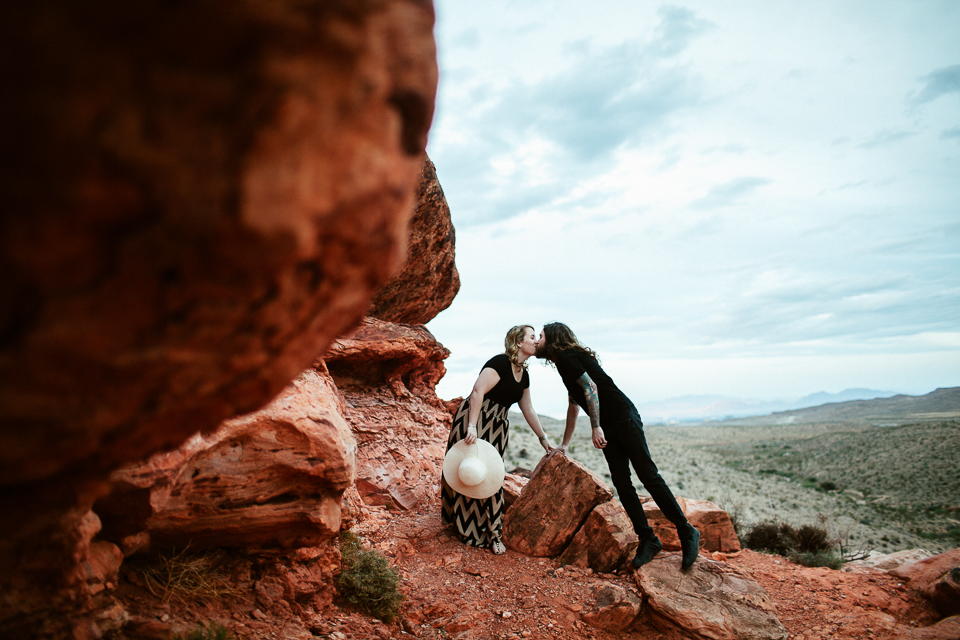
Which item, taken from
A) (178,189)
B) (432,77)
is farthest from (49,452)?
(432,77)

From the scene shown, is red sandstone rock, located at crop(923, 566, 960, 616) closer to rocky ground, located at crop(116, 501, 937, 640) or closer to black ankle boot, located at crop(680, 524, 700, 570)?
rocky ground, located at crop(116, 501, 937, 640)

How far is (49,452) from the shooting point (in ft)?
4.88

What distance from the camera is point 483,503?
6.18 metres

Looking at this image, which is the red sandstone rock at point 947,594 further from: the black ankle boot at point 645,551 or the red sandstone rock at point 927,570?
the black ankle boot at point 645,551

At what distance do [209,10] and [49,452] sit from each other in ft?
4.22

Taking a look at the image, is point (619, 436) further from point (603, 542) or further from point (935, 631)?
point (935, 631)

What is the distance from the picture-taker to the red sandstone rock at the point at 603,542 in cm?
570

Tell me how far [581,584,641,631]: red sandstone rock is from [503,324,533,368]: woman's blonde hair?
257 cm

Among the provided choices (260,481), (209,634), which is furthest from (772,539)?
(209,634)

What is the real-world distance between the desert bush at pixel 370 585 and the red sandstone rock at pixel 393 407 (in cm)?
248

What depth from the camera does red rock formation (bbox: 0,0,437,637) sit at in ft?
3.81

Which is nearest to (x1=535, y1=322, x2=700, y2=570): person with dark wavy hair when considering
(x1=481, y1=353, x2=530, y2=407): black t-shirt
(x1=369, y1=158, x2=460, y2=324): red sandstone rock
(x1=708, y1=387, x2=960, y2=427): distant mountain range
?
(x1=481, y1=353, x2=530, y2=407): black t-shirt

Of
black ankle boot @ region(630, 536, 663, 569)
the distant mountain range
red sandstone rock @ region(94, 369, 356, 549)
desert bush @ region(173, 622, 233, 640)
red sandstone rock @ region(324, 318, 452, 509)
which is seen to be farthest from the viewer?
the distant mountain range

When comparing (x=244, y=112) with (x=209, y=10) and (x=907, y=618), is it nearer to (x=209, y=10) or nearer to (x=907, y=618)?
(x=209, y=10)
